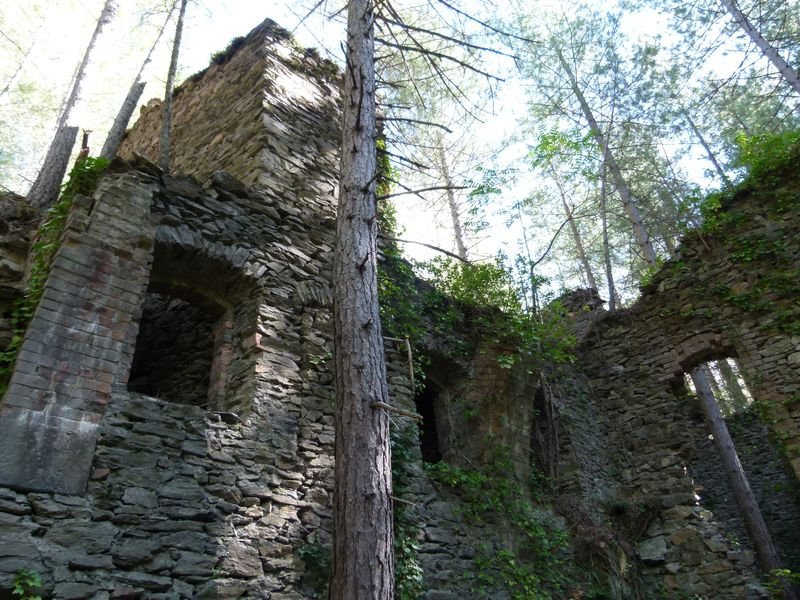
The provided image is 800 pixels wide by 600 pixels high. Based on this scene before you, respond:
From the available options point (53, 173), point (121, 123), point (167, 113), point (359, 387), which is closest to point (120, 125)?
point (121, 123)

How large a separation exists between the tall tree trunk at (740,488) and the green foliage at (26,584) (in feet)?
32.1

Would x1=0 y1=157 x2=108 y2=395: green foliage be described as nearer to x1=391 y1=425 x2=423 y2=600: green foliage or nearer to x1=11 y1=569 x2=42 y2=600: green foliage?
x1=11 y1=569 x2=42 y2=600: green foliage

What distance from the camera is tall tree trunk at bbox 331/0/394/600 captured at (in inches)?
120

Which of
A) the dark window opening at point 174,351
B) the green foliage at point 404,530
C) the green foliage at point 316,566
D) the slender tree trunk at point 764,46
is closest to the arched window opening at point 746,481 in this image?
the slender tree trunk at point 764,46

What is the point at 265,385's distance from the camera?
4945 millimetres

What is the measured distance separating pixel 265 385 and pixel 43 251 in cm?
207

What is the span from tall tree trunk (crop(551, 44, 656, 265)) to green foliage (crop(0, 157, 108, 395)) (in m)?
9.69

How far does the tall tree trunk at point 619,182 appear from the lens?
40.7 ft

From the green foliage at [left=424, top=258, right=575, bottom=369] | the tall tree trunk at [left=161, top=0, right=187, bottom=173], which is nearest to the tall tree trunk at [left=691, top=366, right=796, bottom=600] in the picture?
the green foliage at [left=424, top=258, right=575, bottom=369]

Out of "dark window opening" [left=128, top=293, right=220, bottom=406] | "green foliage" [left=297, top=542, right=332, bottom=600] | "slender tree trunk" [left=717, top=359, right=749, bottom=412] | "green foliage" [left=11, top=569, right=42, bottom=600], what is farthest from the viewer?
"slender tree trunk" [left=717, top=359, right=749, bottom=412]

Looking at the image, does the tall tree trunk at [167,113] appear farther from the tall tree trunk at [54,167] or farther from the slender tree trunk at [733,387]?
the slender tree trunk at [733,387]

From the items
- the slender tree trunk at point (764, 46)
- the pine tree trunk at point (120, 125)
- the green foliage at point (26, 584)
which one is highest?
the slender tree trunk at point (764, 46)

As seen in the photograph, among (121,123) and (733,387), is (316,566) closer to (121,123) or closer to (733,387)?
(121,123)

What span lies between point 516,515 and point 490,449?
2.90ft
